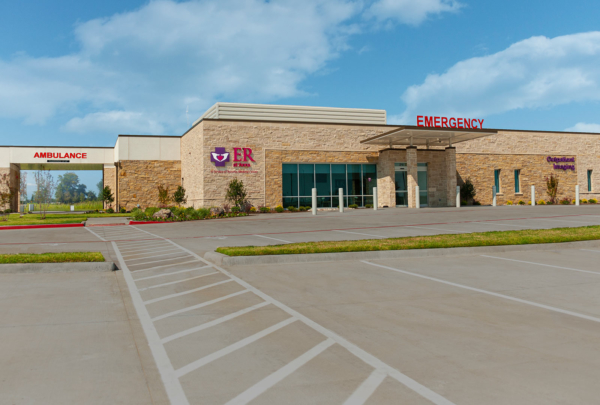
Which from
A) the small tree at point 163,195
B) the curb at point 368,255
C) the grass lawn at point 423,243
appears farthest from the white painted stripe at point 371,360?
the small tree at point 163,195

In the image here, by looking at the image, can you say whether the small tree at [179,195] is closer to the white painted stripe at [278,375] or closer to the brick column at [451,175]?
the brick column at [451,175]

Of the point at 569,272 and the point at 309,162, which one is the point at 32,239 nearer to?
the point at 569,272

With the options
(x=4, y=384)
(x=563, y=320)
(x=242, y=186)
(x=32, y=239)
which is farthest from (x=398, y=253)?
(x=242, y=186)

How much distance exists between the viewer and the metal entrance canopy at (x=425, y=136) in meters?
30.2

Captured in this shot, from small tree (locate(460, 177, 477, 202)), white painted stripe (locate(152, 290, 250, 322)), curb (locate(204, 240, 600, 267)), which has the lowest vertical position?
white painted stripe (locate(152, 290, 250, 322))

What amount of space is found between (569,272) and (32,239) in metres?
17.5

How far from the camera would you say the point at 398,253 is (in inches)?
426

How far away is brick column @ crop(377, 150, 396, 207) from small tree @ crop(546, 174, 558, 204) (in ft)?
52.2

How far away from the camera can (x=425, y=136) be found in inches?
1289

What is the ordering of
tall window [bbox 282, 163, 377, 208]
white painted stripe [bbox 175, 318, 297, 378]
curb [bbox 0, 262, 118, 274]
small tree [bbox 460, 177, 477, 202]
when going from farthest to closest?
small tree [bbox 460, 177, 477, 202] < tall window [bbox 282, 163, 377, 208] < curb [bbox 0, 262, 118, 274] < white painted stripe [bbox 175, 318, 297, 378]

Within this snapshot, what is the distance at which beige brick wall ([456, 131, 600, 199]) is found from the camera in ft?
124

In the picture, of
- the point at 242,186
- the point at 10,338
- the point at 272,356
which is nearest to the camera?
the point at 272,356

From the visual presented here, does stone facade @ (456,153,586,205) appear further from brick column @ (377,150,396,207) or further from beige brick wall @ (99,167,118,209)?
beige brick wall @ (99,167,118,209)

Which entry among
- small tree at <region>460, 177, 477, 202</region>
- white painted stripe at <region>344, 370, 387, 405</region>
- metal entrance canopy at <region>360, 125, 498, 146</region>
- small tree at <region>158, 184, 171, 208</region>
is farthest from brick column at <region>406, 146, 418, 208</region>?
white painted stripe at <region>344, 370, 387, 405</region>
